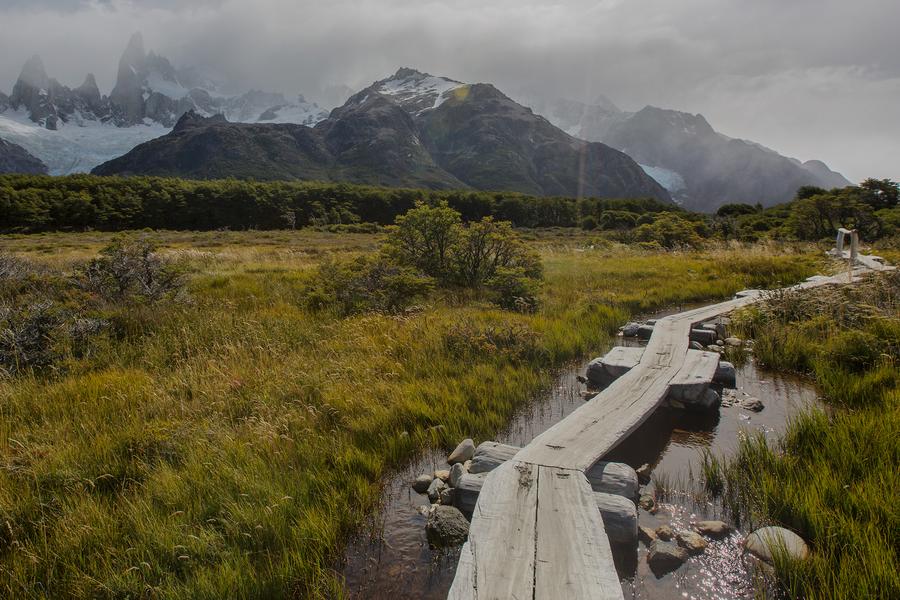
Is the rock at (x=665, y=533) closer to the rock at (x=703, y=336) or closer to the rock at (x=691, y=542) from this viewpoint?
the rock at (x=691, y=542)

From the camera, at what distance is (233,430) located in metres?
4.54

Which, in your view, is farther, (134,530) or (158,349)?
(158,349)

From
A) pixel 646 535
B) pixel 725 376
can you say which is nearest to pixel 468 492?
pixel 646 535

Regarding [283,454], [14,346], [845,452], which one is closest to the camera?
[845,452]

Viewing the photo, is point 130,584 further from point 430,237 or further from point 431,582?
point 430,237

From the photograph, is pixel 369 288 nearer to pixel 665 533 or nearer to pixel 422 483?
pixel 422 483

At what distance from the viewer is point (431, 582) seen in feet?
9.68

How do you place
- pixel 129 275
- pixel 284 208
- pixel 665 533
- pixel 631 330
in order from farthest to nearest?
pixel 284 208, pixel 129 275, pixel 631 330, pixel 665 533

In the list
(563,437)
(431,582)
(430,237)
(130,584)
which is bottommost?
(431,582)

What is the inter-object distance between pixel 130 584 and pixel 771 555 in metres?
4.00

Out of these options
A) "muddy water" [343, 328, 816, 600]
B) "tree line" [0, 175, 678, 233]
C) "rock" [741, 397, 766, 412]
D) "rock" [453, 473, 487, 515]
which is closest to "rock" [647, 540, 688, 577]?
"muddy water" [343, 328, 816, 600]

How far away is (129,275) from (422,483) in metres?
9.80

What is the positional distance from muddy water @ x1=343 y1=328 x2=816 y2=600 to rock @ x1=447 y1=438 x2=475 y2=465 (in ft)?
0.40

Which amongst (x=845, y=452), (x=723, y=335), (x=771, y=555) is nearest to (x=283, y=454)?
(x=771, y=555)
